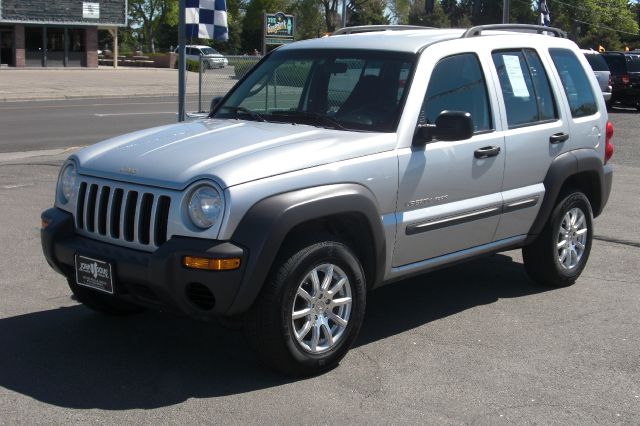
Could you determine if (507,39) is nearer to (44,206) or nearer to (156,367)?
(156,367)

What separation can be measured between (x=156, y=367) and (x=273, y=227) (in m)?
1.17

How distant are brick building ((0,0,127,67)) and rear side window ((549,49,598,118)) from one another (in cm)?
4606

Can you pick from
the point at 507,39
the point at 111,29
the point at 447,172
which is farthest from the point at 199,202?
the point at 111,29

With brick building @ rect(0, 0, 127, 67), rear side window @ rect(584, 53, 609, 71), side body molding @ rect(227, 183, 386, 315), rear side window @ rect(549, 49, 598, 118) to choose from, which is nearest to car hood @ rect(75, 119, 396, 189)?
side body molding @ rect(227, 183, 386, 315)

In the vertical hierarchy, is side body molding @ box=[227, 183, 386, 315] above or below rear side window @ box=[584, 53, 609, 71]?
below

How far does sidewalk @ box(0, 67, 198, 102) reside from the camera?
3170 cm

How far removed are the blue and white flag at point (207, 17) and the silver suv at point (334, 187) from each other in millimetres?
6263

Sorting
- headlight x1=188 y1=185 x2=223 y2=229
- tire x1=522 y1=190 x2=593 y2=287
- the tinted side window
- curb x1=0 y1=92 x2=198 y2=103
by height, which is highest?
the tinted side window

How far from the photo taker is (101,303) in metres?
5.95

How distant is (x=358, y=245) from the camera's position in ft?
17.7

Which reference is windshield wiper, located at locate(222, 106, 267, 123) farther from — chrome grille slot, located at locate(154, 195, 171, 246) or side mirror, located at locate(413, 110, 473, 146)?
chrome grille slot, located at locate(154, 195, 171, 246)

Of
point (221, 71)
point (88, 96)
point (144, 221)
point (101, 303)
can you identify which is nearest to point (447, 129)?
point (144, 221)

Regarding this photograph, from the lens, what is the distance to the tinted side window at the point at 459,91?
586cm

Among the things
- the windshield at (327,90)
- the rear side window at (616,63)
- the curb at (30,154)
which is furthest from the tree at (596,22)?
the windshield at (327,90)
